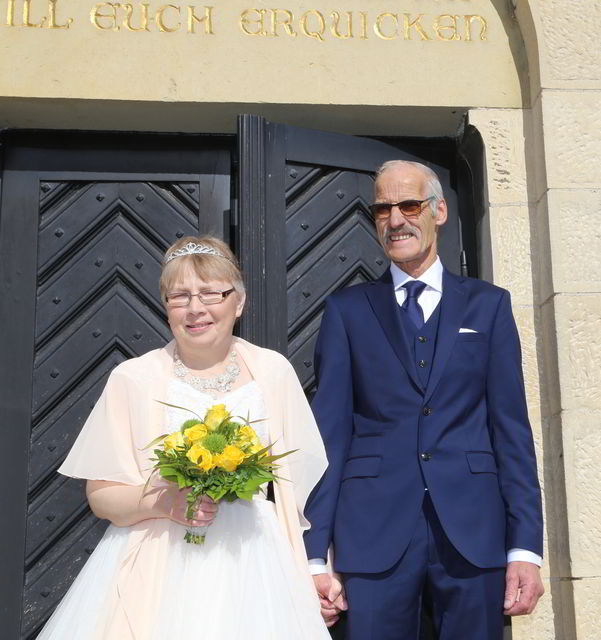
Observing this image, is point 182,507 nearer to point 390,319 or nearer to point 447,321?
point 390,319

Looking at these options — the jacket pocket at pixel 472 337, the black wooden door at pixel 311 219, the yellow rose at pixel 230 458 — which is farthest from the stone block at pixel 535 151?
the yellow rose at pixel 230 458

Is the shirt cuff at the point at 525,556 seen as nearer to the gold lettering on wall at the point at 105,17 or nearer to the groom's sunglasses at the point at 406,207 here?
the groom's sunglasses at the point at 406,207

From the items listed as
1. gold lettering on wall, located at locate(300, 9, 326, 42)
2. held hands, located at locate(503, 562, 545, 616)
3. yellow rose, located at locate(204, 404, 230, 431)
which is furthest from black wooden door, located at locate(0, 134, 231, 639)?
held hands, located at locate(503, 562, 545, 616)

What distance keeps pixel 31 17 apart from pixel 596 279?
2914 millimetres

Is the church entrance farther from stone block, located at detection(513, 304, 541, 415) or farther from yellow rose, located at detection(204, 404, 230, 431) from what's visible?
yellow rose, located at detection(204, 404, 230, 431)

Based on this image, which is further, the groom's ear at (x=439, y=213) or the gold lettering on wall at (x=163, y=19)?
the gold lettering on wall at (x=163, y=19)

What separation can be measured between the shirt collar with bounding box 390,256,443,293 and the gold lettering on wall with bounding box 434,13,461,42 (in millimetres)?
1665

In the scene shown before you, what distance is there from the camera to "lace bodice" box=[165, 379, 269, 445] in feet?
12.1

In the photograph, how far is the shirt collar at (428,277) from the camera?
4.25 m

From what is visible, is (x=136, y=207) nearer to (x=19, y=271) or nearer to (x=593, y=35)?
(x=19, y=271)

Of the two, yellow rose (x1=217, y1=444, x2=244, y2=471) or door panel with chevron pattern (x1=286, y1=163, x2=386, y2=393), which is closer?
yellow rose (x1=217, y1=444, x2=244, y2=471)

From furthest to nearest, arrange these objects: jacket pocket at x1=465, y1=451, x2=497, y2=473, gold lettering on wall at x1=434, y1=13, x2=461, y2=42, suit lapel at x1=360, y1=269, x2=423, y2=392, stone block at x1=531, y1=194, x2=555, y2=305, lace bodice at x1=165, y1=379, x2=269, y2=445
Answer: gold lettering on wall at x1=434, y1=13, x2=461, y2=42 → stone block at x1=531, y1=194, x2=555, y2=305 → suit lapel at x1=360, y1=269, x2=423, y2=392 → jacket pocket at x1=465, y1=451, x2=497, y2=473 → lace bodice at x1=165, y1=379, x2=269, y2=445

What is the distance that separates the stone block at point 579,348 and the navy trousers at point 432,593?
4.03 ft

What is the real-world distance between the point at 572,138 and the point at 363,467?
2.07 meters
